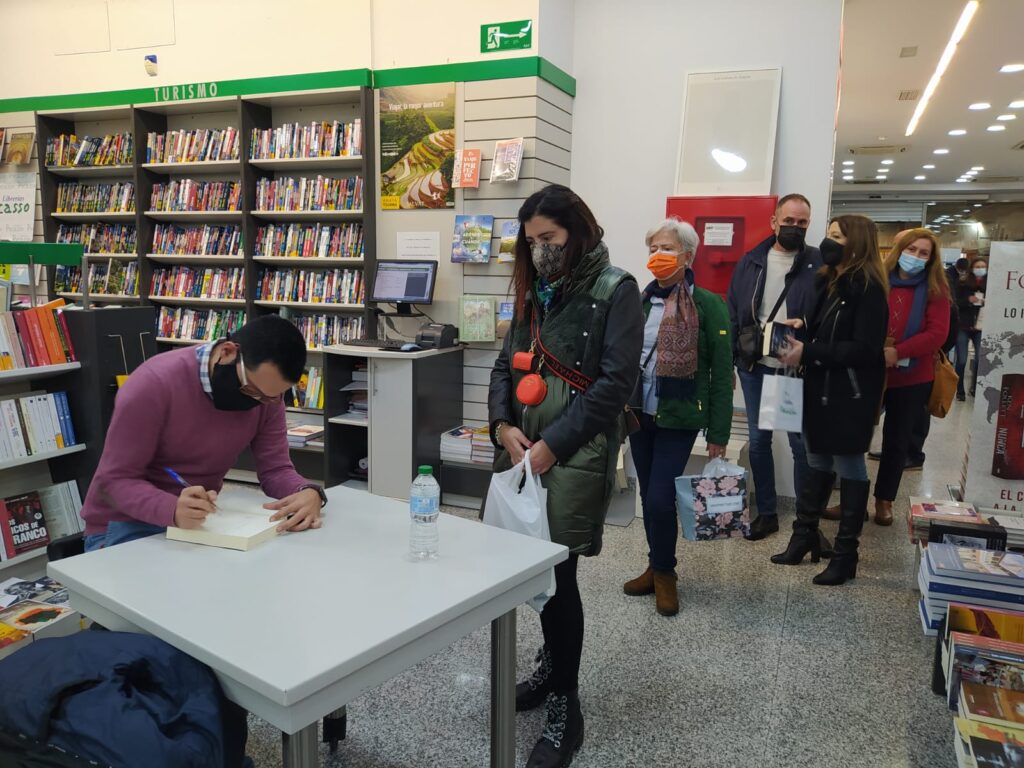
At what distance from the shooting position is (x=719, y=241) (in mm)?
4172

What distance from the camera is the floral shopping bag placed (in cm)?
285

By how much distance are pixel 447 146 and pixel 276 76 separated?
136cm

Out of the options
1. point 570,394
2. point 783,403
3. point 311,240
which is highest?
point 311,240

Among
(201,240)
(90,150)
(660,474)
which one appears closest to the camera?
(660,474)

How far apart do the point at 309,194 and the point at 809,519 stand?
3714mm

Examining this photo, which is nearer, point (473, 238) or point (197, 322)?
point (473, 238)

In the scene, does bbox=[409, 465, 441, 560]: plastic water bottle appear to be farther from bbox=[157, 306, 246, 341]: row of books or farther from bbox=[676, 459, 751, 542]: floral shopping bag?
bbox=[157, 306, 246, 341]: row of books

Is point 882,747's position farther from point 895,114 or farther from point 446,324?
point 895,114

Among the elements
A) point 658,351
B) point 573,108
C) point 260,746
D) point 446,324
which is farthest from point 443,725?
point 573,108

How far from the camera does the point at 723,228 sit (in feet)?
13.6

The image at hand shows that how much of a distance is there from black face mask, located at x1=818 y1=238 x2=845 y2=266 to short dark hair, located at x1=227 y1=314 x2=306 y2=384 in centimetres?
232

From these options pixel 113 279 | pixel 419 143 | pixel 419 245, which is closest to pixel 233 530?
pixel 419 245

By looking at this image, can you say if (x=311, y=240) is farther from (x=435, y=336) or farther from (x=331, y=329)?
(x=435, y=336)

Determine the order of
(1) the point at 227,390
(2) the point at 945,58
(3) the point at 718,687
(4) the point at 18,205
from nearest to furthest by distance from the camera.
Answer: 1. (1) the point at 227,390
2. (3) the point at 718,687
3. (4) the point at 18,205
4. (2) the point at 945,58
